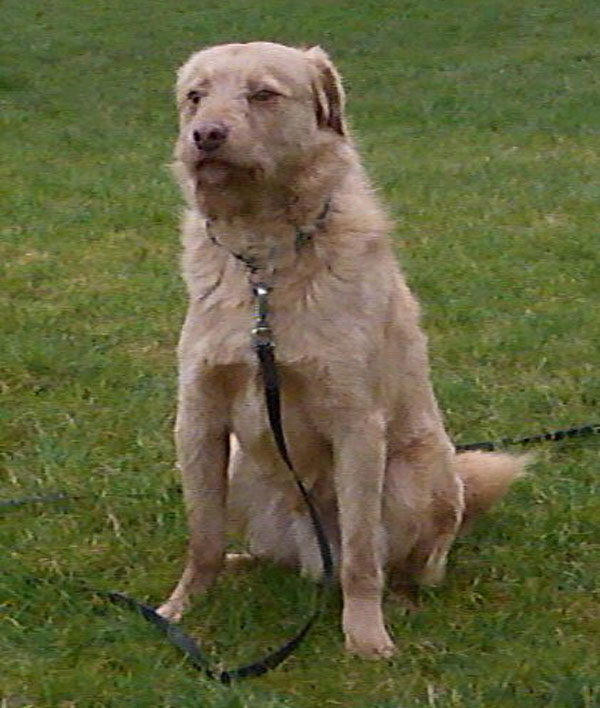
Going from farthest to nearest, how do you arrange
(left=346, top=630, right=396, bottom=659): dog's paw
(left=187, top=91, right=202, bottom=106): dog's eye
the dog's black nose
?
(left=346, top=630, right=396, bottom=659): dog's paw < (left=187, top=91, right=202, bottom=106): dog's eye < the dog's black nose

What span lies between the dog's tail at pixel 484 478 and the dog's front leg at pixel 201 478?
2.68 ft

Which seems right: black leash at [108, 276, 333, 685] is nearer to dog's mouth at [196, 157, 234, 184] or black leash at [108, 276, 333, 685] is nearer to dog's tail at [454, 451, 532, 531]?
dog's mouth at [196, 157, 234, 184]

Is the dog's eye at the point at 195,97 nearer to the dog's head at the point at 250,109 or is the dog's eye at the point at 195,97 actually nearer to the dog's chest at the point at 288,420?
the dog's head at the point at 250,109

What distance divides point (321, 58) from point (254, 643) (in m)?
1.51

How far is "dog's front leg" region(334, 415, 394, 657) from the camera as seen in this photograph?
3807mm

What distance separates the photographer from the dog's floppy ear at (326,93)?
3.72m

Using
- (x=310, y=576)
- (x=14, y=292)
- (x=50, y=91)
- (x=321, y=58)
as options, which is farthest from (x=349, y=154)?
(x=50, y=91)

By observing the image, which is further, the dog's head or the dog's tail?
the dog's tail

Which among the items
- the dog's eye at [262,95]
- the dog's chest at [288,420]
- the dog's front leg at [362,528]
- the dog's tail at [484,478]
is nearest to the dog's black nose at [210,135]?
the dog's eye at [262,95]

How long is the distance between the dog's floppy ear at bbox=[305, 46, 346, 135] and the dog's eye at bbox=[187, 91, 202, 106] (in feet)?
0.96

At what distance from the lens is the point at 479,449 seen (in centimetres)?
521

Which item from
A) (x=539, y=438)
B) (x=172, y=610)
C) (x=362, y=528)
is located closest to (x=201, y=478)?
(x=172, y=610)

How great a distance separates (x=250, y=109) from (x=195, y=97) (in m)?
0.16

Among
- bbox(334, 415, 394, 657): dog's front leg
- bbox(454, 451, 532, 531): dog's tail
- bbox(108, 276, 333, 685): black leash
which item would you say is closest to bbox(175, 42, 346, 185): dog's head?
bbox(108, 276, 333, 685): black leash
